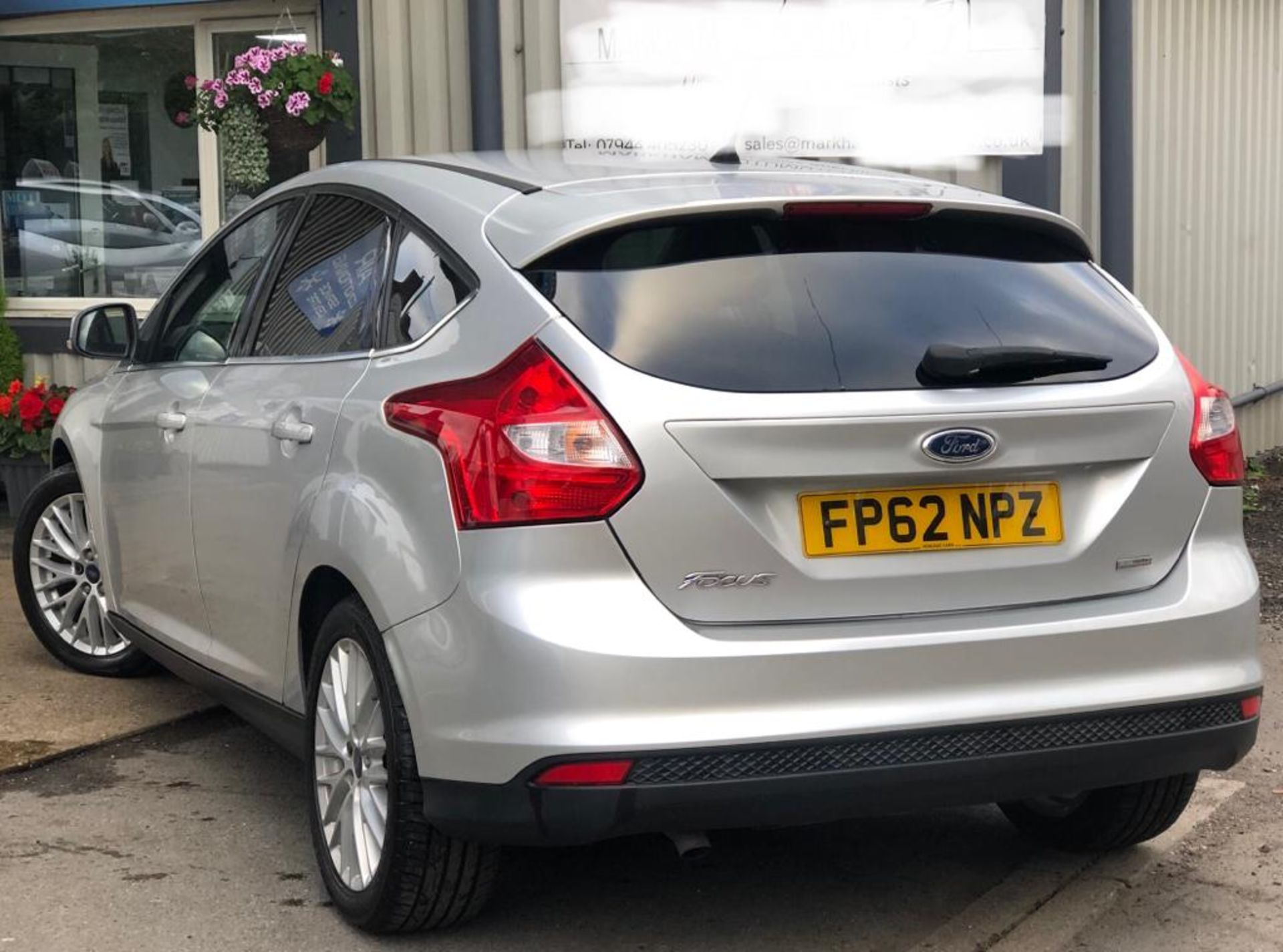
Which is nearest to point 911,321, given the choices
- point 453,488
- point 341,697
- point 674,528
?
point 674,528

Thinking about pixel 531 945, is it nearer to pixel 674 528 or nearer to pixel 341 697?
pixel 341 697

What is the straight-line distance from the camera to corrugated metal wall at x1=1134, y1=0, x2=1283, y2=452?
9.98 metres

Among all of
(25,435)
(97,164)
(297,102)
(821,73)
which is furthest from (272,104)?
(821,73)

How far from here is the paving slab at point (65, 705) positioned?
521cm

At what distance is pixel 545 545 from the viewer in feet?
10.4

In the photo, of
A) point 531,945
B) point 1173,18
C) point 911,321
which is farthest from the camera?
point 1173,18

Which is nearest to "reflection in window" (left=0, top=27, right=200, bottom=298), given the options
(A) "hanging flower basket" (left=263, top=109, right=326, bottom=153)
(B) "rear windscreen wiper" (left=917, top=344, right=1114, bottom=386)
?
(A) "hanging flower basket" (left=263, top=109, right=326, bottom=153)

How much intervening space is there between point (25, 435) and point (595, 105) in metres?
3.23

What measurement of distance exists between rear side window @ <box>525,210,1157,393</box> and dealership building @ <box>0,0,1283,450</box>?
5000 mm

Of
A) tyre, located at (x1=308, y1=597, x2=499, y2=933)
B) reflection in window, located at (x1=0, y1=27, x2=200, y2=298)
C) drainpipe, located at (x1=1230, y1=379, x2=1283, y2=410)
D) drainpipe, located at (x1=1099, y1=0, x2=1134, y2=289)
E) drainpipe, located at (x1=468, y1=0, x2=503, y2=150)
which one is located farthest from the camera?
drainpipe, located at (x1=1230, y1=379, x2=1283, y2=410)

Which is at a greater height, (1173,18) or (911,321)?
(1173,18)

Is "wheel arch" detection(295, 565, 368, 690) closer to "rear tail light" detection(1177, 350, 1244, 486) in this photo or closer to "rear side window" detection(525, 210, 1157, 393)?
"rear side window" detection(525, 210, 1157, 393)

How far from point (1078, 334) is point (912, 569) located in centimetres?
65

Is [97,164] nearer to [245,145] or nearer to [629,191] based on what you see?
[245,145]
